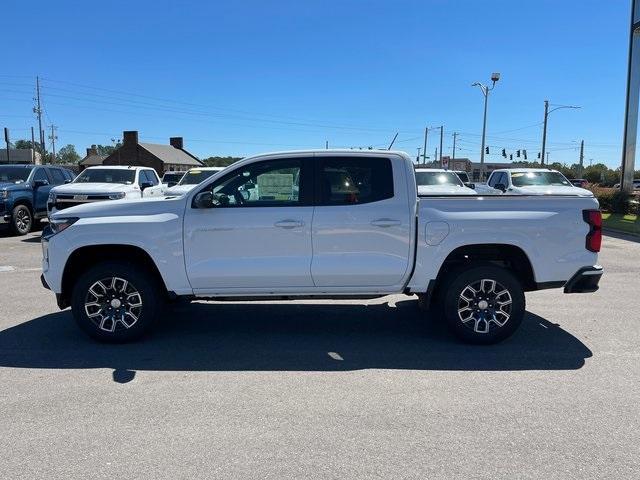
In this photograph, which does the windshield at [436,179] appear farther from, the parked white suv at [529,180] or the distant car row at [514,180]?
the parked white suv at [529,180]

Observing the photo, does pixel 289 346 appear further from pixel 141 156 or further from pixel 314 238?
pixel 141 156

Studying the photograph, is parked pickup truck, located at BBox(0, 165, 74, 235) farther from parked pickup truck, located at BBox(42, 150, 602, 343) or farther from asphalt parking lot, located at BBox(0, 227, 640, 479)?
parked pickup truck, located at BBox(42, 150, 602, 343)

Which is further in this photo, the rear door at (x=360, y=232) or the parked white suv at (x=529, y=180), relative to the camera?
the parked white suv at (x=529, y=180)

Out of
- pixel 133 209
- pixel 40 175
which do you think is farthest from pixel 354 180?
pixel 40 175

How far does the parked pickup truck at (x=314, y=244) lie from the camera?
17.4 ft

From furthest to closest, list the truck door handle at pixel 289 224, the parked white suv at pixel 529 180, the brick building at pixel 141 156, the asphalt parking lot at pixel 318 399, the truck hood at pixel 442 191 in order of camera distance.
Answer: the brick building at pixel 141 156, the parked white suv at pixel 529 180, the truck hood at pixel 442 191, the truck door handle at pixel 289 224, the asphalt parking lot at pixel 318 399

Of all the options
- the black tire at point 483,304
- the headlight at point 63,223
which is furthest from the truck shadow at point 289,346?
the headlight at point 63,223

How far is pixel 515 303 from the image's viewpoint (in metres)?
5.39

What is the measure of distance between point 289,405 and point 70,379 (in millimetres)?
1946

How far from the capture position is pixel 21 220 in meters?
14.9

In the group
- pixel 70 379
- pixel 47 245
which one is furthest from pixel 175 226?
pixel 70 379

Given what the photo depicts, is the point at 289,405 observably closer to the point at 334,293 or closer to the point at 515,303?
the point at 334,293

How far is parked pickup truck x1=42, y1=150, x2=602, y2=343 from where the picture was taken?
530 cm

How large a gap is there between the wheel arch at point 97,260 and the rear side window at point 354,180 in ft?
6.12
